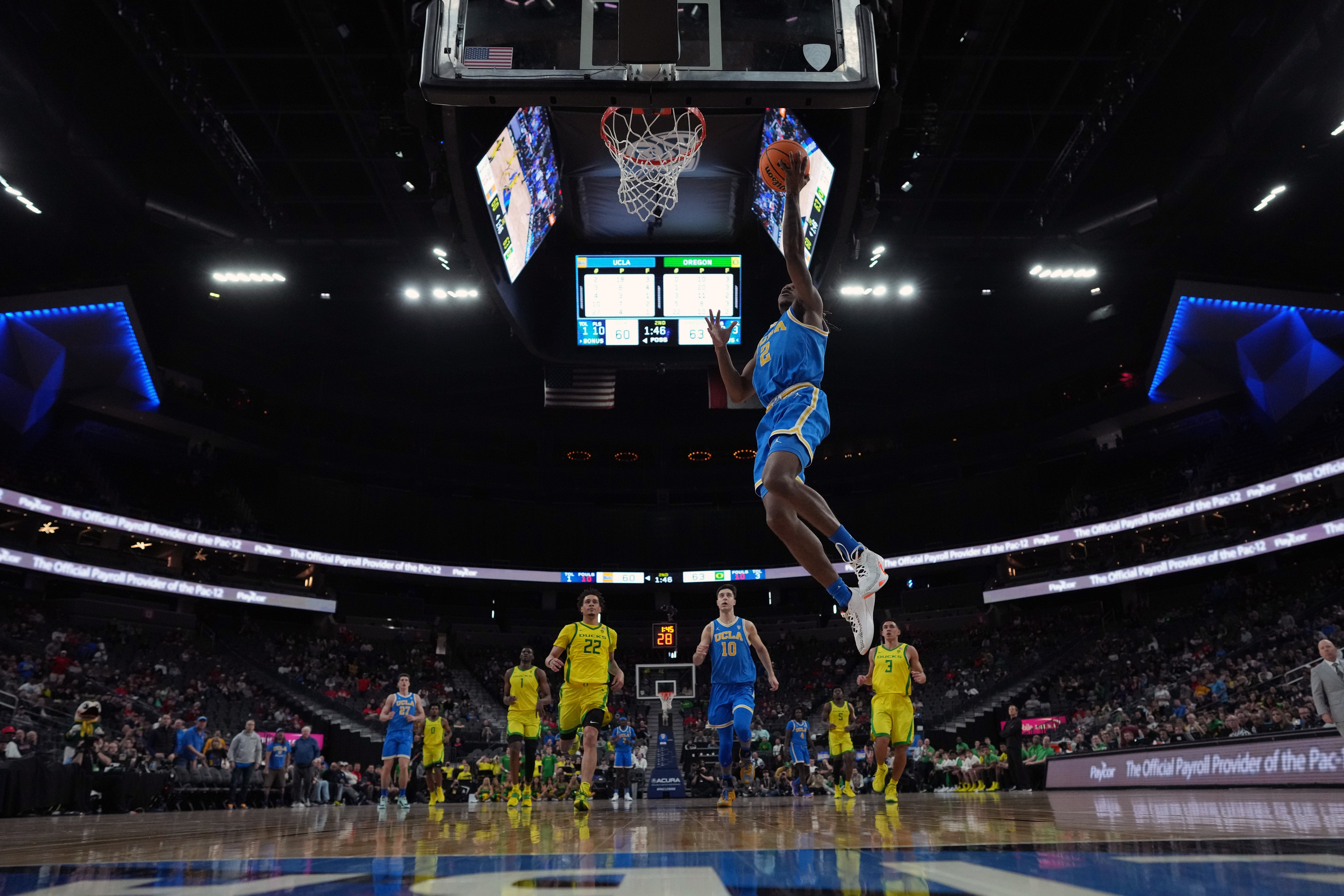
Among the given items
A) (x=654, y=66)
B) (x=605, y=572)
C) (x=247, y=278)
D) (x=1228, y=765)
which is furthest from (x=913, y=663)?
(x=605, y=572)

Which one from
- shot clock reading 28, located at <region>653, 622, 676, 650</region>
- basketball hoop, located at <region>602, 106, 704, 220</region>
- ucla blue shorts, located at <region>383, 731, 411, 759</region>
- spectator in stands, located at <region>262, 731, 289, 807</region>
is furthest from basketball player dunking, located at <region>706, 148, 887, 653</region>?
shot clock reading 28, located at <region>653, 622, 676, 650</region>

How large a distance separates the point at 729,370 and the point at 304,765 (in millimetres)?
13992

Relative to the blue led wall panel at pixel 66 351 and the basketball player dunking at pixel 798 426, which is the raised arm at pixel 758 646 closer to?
the basketball player dunking at pixel 798 426

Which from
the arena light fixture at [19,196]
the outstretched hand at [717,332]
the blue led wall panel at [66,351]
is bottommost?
the outstretched hand at [717,332]

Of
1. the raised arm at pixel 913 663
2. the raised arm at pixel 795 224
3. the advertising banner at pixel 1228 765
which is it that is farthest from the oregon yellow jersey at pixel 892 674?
the raised arm at pixel 795 224

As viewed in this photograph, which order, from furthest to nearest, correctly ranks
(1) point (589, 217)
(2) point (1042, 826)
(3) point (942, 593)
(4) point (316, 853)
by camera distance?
1. (3) point (942, 593)
2. (1) point (589, 217)
3. (2) point (1042, 826)
4. (4) point (316, 853)

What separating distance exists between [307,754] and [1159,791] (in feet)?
46.1

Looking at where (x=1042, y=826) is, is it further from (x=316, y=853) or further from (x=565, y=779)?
(x=565, y=779)

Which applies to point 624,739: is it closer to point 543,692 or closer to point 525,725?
point 525,725

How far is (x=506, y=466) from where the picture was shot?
3353 centimetres

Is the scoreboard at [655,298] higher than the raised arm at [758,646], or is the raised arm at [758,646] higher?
the scoreboard at [655,298]

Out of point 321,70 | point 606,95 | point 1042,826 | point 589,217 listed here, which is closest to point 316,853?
point 1042,826

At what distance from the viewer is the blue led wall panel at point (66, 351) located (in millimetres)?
21594

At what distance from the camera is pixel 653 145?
Result: 8.31 metres
